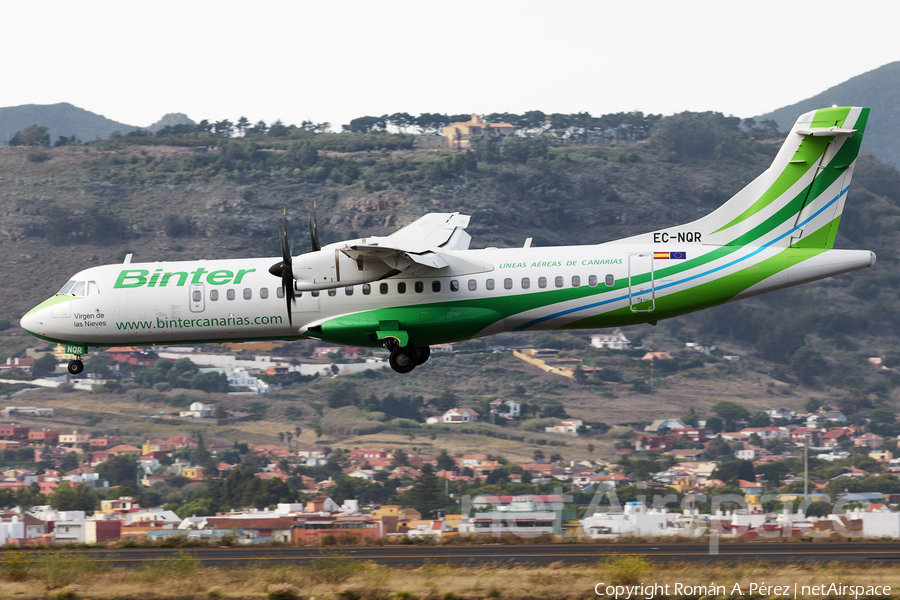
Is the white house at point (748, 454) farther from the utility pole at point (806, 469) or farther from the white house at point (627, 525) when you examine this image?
the white house at point (627, 525)

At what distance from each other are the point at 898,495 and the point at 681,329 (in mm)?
78821

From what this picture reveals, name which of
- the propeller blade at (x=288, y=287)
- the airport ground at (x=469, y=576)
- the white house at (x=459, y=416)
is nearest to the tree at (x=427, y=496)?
the white house at (x=459, y=416)

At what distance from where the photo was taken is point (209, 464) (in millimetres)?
130500

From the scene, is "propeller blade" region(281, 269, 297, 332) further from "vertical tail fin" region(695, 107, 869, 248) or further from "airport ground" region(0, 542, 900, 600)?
"vertical tail fin" region(695, 107, 869, 248)

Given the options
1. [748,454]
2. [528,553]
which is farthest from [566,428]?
[528,553]

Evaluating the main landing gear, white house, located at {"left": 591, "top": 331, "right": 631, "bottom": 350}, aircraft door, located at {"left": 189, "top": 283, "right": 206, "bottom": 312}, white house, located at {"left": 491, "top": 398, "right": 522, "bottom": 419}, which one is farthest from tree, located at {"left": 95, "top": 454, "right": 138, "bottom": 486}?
the main landing gear

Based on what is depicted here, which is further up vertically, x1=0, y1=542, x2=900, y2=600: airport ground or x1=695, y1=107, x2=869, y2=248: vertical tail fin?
x1=695, y1=107, x2=869, y2=248: vertical tail fin

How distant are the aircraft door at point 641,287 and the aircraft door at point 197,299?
554 inches

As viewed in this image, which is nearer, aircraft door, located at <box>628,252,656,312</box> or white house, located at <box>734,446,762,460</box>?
aircraft door, located at <box>628,252,656,312</box>

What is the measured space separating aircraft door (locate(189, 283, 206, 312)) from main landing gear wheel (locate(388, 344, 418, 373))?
6.58 m

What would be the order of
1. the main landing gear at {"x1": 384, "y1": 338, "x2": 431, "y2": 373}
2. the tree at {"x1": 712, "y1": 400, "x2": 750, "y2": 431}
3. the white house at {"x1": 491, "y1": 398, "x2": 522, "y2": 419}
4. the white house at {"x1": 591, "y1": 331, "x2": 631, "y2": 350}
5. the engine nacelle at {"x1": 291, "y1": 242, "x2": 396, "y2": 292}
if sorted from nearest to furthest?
the engine nacelle at {"x1": 291, "y1": 242, "x2": 396, "y2": 292} < the main landing gear at {"x1": 384, "y1": 338, "x2": 431, "y2": 373} < the white house at {"x1": 491, "y1": 398, "x2": 522, "y2": 419} < the tree at {"x1": 712, "y1": 400, "x2": 750, "y2": 431} < the white house at {"x1": 591, "y1": 331, "x2": 631, "y2": 350}

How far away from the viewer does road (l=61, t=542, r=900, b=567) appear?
116 ft

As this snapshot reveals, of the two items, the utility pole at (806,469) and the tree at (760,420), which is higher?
the tree at (760,420)

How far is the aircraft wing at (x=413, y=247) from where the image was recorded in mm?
31438
